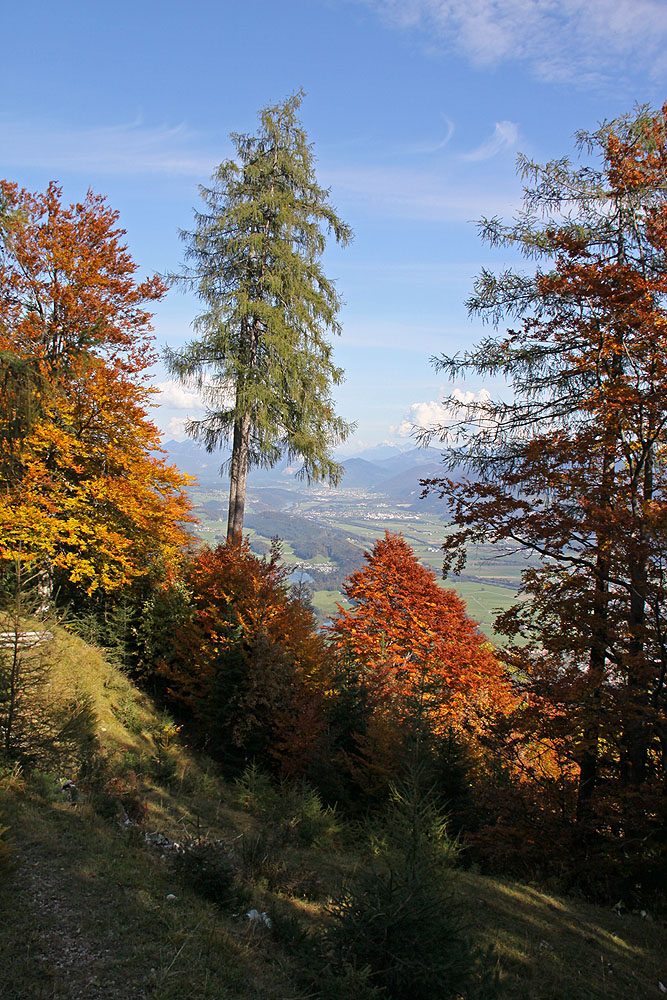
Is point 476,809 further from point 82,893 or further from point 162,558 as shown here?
point 162,558

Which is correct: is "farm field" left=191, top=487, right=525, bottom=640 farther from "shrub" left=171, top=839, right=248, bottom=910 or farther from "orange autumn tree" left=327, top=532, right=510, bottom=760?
"shrub" left=171, top=839, right=248, bottom=910

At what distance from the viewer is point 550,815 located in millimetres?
7910

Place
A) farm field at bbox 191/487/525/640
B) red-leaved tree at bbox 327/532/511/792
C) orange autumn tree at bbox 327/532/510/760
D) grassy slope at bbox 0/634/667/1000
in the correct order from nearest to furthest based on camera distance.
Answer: grassy slope at bbox 0/634/667/1000 < red-leaved tree at bbox 327/532/511/792 < orange autumn tree at bbox 327/532/510/760 < farm field at bbox 191/487/525/640

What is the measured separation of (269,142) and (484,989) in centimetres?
1700

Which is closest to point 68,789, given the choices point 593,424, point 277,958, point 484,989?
point 277,958

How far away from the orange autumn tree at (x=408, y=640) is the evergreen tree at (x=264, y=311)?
3683mm

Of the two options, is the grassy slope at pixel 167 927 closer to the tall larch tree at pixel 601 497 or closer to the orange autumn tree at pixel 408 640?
the tall larch tree at pixel 601 497

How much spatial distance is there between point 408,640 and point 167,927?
9504mm

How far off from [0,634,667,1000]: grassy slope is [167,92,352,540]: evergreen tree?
8662 millimetres

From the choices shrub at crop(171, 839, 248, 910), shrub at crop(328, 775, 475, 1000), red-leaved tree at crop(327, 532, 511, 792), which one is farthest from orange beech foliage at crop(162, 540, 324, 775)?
shrub at crop(328, 775, 475, 1000)

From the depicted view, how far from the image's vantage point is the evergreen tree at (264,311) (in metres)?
14.1

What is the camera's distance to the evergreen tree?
555 inches

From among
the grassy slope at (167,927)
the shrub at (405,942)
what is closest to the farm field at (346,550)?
the grassy slope at (167,927)

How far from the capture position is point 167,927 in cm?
478
